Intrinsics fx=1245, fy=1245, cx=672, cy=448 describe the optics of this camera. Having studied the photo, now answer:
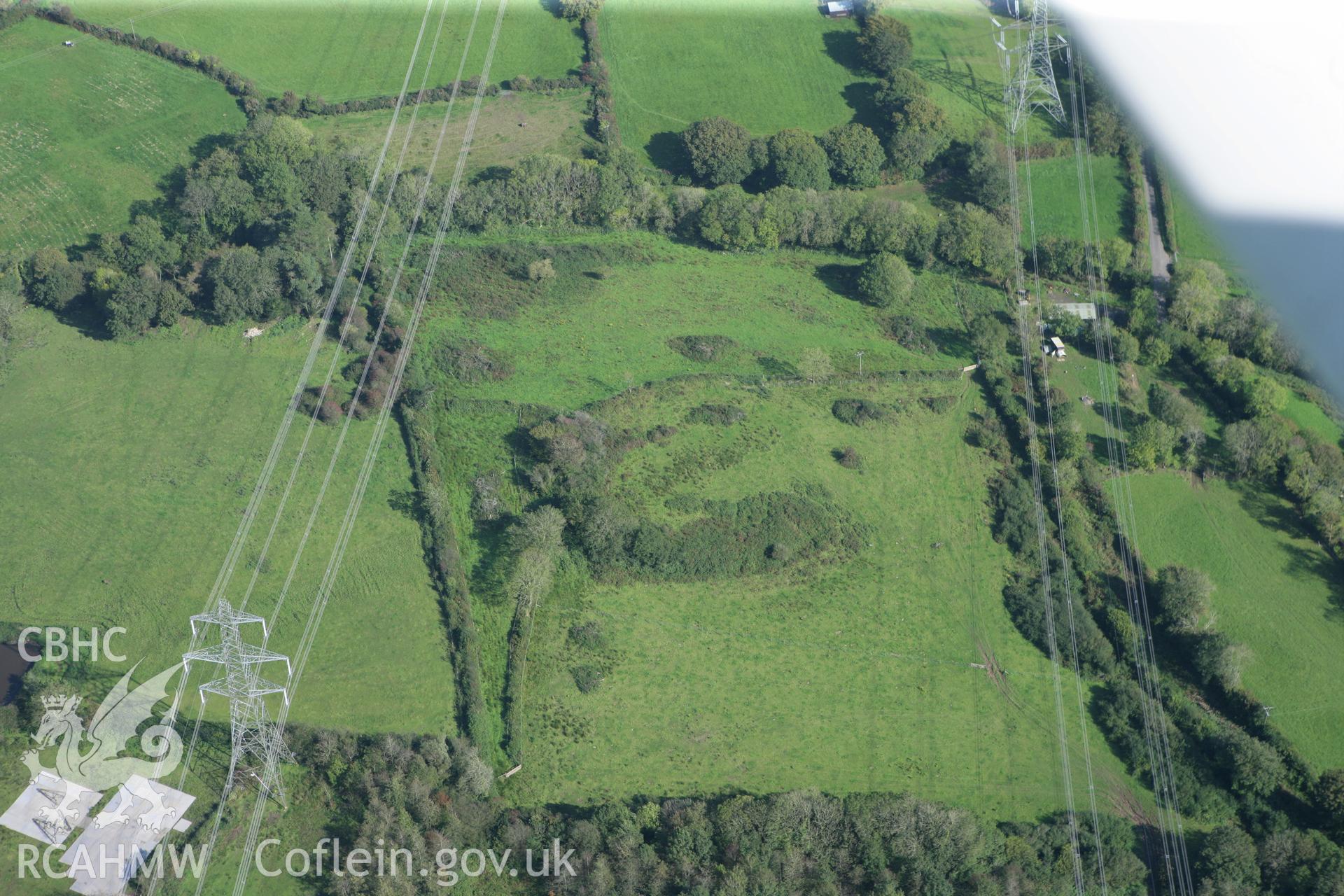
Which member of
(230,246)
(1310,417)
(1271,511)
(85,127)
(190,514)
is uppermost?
(1310,417)

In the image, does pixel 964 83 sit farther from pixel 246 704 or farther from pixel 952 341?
pixel 246 704

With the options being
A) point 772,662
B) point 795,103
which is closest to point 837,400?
point 772,662

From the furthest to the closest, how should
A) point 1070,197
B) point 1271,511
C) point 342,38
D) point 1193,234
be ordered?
1. point 342,38
2. point 1070,197
3. point 1193,234
4. point 1271,511

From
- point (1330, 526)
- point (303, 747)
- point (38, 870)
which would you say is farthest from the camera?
point (1330, 526)

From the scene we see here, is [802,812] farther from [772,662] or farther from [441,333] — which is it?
[441,333]

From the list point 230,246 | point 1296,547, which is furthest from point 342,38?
point 1296,547

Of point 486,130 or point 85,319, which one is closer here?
point 85,319
